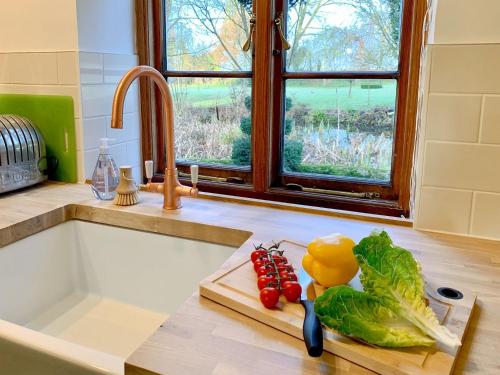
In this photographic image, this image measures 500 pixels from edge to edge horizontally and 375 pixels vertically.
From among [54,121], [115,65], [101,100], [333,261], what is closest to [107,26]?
[115,65]

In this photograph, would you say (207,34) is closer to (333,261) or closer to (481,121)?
(481,121)

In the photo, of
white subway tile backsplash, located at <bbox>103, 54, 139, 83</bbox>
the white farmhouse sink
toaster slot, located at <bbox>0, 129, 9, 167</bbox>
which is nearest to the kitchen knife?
the white farmhouse sink

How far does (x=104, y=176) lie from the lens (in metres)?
1.32

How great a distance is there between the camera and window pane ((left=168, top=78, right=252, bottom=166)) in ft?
4.69

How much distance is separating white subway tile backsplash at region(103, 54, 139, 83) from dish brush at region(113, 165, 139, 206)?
1.23 ft

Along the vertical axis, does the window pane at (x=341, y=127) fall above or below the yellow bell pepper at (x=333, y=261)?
above

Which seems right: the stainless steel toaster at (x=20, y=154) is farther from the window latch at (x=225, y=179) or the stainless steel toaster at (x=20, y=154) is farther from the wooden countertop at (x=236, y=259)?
the window latch at (x=225, y=179)

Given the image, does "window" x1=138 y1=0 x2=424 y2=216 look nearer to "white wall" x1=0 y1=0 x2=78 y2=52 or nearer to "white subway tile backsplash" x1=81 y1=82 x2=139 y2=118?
"white subway tile backsplash" x1=81 y1=82 x2=139 y2=118

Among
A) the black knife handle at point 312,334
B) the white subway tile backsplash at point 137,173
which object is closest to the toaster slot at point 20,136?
the white subway tile backsplash at point 137,173

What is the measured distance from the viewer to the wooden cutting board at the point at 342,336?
589 mm

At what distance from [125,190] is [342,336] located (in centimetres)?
80

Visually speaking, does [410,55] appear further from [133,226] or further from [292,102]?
[133,226]

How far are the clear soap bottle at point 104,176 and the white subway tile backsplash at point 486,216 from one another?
93cm

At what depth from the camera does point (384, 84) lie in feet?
4.03
